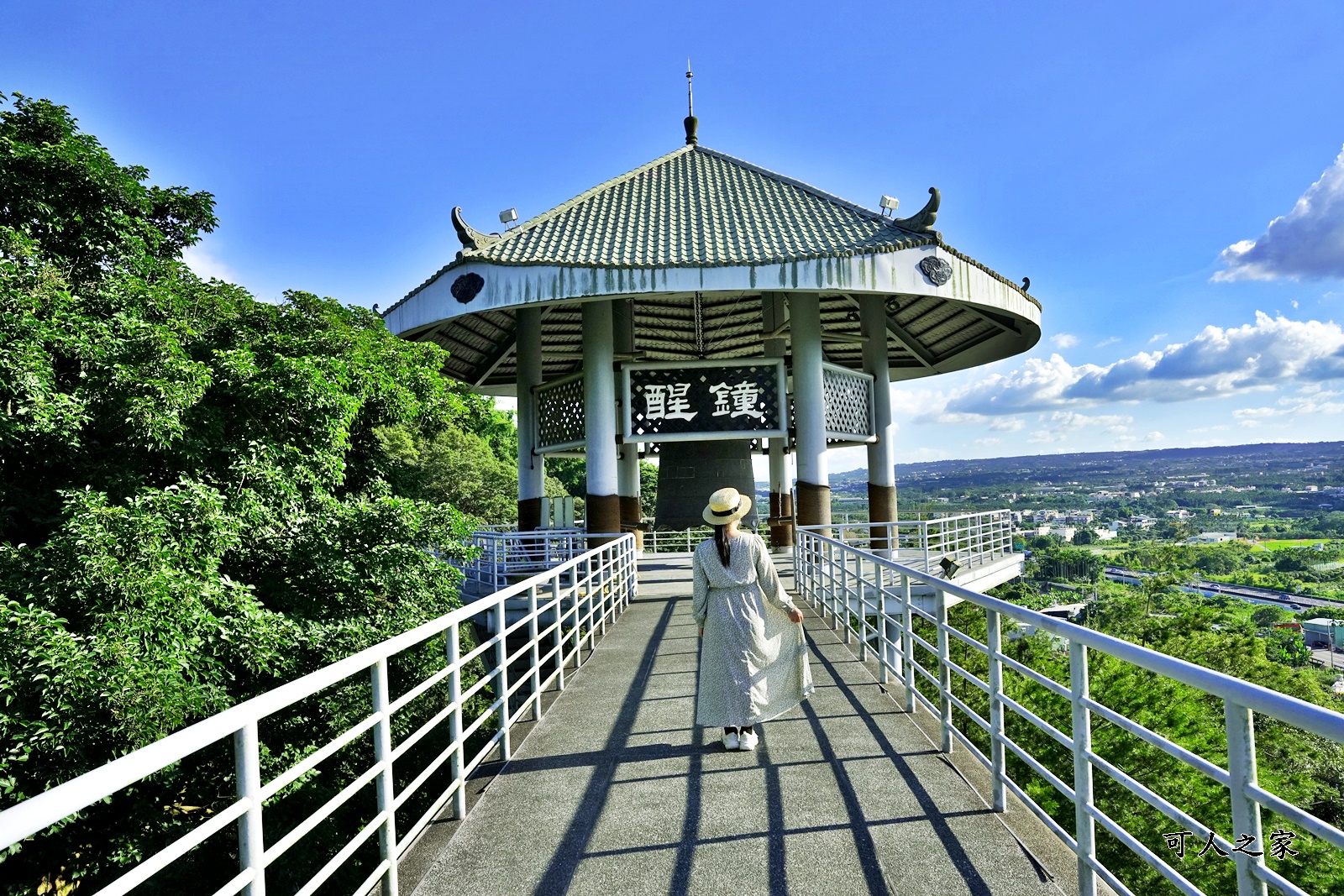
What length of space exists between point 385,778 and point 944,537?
490 inches

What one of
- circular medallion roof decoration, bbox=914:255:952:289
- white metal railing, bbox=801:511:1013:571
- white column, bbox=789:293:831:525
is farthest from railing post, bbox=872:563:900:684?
circular medallion roof decoration, bbox=914:255:952:289

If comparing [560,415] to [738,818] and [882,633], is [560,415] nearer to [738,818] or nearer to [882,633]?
[882,633]

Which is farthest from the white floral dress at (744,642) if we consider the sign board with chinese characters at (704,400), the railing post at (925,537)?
the sign board with chinese characters at (704,400)

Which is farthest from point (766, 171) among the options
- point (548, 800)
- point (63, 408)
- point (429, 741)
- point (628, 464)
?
point (548, 800)

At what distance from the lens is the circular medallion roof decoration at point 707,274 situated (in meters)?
13.3

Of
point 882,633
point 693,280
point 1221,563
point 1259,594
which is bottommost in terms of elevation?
point 1259,594

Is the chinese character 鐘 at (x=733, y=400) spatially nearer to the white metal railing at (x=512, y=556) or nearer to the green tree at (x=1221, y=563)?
the white metal railing at (x=512, y=556)

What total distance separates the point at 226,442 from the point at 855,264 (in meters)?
9.26

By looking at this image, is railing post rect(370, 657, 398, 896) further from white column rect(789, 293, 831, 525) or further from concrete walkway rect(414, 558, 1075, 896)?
white column rect(789, 293, 831, 525)

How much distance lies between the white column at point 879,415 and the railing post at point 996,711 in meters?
12.6

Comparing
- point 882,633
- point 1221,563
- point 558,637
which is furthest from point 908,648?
point 1221,563

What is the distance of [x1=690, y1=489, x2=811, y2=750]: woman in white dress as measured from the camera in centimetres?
505

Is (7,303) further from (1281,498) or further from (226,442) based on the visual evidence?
(1281,498)

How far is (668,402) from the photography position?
50.3 ft
